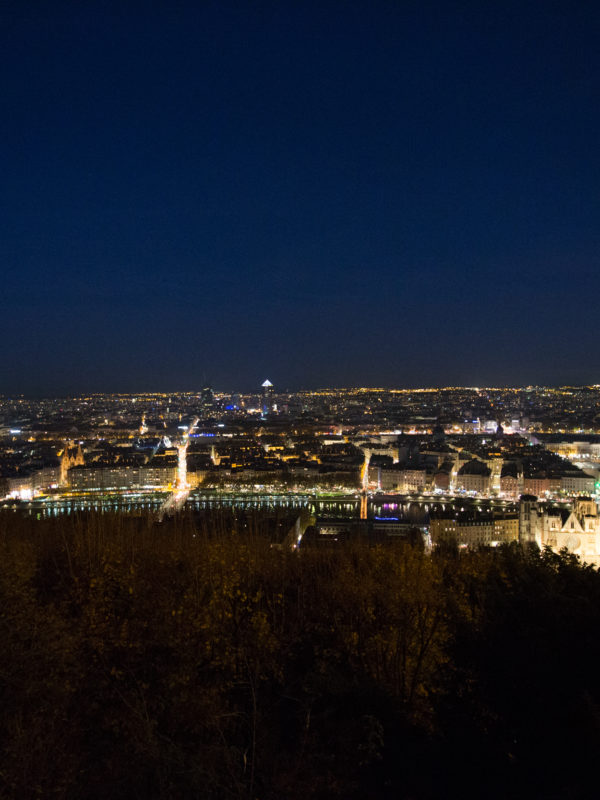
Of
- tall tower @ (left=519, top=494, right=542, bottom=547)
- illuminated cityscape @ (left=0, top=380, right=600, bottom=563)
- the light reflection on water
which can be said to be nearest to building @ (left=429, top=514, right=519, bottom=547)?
Answer: illuminated cityscape @ (left=0, top=380, right=600, bottom=563)

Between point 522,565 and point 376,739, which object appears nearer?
point 376,739

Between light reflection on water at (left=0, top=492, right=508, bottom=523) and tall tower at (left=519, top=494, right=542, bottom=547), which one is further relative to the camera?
light reflection on water at (left=0, top=492, right=508, bottom=523)

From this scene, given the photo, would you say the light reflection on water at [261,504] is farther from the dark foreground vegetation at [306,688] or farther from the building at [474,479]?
the dark foreground vegetation at [306,688]

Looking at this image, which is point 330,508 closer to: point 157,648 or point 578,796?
point 157,648

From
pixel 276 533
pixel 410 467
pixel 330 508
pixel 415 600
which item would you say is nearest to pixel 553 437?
pixel 410 467

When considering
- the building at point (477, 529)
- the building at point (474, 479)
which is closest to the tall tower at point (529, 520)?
the building at point (477, 529)

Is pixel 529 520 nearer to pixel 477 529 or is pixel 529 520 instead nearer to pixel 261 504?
pixel 477 529

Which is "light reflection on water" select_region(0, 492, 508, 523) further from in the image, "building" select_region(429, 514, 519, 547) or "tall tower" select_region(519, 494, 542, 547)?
"tall tower" select_region(519, 494, 542, 547)

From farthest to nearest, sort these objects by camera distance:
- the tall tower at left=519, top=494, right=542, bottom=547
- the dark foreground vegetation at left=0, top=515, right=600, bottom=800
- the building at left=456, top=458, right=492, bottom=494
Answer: the building at left=456, top=458, right=492, bottom=494 → the tall tower at left=519, top=494, right=542, bottom=547 → the dark foreground vegetation at left=0, top=515, right=600, bottom=800
